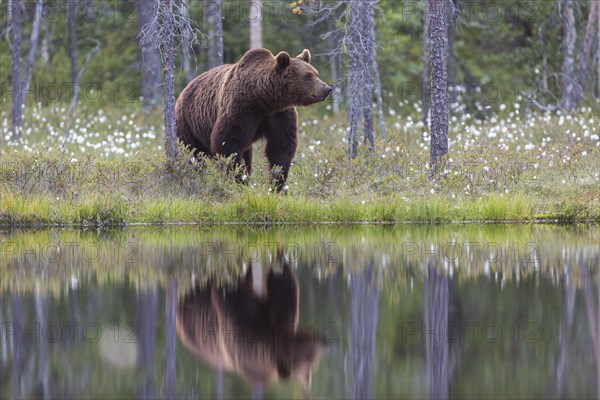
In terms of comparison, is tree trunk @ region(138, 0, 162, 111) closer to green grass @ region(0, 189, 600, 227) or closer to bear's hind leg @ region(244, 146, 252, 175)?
bear's hind leg @ region(244, 146, 252, 175)

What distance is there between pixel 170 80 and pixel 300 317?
803cm

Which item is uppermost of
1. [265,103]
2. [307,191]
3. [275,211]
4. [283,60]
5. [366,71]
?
[366,71]

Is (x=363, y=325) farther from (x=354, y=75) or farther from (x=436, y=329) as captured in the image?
(x=354, y=75)

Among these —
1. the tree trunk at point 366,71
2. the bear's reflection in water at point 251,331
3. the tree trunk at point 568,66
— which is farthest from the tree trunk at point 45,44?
the bear's reflection in water at point 251,331

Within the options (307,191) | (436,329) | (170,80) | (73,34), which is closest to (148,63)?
(73,34)

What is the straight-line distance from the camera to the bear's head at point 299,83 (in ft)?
48.7

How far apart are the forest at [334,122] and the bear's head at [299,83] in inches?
40.2

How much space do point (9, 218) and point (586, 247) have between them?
26.5 ft

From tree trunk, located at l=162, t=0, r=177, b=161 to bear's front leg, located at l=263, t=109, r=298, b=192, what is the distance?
153 centimetres

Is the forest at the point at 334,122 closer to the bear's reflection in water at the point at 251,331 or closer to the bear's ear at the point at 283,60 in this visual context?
the bear's ear at the point at 283,60

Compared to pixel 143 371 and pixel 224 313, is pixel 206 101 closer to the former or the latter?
pixel 224 313

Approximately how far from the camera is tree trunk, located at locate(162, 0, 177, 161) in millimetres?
15523

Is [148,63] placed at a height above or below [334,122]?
above

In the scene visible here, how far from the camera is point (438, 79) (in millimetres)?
16188
